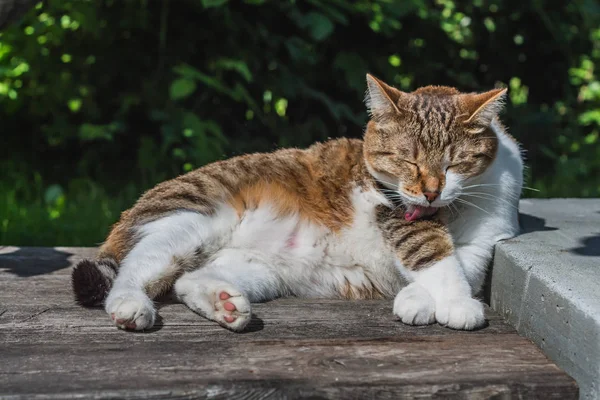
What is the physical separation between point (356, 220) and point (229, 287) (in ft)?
2.40

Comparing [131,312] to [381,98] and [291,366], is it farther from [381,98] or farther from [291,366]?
[381,98]

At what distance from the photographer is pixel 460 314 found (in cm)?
241

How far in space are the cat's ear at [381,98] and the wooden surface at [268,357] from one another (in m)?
0.81

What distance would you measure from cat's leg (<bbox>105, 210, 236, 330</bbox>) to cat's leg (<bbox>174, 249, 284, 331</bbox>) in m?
0.09

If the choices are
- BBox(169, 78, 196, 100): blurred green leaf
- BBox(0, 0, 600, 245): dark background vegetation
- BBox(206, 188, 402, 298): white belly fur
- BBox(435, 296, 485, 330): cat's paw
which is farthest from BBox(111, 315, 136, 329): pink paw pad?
BBox(169, 78, 196, 100): blurred green leaf

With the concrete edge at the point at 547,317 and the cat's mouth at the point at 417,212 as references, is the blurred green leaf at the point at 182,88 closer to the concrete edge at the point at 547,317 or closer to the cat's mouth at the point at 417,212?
the cat's mouth at the point at 417,212

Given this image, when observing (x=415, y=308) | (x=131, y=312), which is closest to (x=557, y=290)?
(x=415, y=308)

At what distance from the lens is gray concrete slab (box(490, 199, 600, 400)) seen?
201cm

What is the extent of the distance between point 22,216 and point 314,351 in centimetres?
261

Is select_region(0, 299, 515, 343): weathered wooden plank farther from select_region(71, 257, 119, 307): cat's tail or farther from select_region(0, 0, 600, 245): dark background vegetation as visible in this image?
select_region(0, 0, 600, 245): dark background vegetation

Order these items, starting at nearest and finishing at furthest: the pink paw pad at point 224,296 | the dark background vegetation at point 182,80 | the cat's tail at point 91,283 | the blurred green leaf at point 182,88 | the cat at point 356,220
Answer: the pink paw pad at point 224,296 → the cat's tail at point 91,283 → the cat at point 356,220 → the blurred green leaf at point 182,88 → the dark background vegetation at point 182,80

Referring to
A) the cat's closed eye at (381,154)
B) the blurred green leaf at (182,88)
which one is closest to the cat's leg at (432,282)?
the cat's closed eye at (381,154)

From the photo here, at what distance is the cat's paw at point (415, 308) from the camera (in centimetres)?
245

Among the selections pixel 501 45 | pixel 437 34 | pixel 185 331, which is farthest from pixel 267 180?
pixel 501 45
